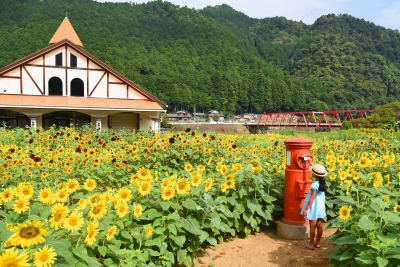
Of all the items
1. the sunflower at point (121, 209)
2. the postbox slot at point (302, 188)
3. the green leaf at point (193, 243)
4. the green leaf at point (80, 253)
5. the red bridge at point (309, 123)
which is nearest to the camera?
the green leaf at point (80, 253)

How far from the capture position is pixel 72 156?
4.16m

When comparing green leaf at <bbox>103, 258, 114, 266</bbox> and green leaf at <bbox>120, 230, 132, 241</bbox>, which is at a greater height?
green leaf at <bbox>120, 230, 132, 241</bbox>

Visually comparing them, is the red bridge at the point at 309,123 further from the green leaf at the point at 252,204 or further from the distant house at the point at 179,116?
the green leaf at the point at 252,204

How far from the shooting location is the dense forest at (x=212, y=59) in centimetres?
6562

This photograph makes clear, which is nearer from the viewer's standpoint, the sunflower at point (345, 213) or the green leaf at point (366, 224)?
the green leaf at point (366, 224)

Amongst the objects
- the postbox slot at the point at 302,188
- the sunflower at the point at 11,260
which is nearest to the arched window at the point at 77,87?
the postbox slot at the point at 302,188

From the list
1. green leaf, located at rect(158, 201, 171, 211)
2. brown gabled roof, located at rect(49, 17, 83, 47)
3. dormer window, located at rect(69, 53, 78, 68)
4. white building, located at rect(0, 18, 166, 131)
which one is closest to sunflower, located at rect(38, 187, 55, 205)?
green leaf, located at rect(158, 201, 171, 211)

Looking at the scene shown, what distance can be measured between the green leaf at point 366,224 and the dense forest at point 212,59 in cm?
5591

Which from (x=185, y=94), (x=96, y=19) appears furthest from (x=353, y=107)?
(x=96, y=19)

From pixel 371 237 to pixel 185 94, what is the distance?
7349cm

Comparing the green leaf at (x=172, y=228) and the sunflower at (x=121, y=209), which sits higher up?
the sunflower at (x=121, y=209)

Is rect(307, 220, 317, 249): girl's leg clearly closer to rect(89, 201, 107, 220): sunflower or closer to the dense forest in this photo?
rect(89, 201, 107, 220): sunflower

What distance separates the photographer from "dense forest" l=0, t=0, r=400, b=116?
65.6 metres

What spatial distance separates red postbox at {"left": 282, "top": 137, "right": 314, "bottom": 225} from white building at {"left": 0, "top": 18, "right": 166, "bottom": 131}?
12.4 metres
